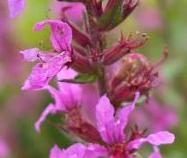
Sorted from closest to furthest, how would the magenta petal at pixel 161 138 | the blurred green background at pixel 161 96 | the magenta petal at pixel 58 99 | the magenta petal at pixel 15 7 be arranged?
the magenta petal at pixel 15 7 < the magenta petal at pixel 161 138 < the magenta petal at pixel 58 99 < the blurred green background at pixel 161 96

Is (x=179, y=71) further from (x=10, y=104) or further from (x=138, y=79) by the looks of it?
(x=138, y=79)

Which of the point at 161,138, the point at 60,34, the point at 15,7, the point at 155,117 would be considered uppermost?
the point at 15,7

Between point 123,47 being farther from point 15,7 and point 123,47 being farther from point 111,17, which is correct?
point 15,7

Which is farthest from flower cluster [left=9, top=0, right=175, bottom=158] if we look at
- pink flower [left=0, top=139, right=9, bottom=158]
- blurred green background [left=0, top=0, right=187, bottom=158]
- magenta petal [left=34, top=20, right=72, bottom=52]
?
pink flower [left=0, top=139, right=9, bottom=158]

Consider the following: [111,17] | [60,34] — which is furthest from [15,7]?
[111,17]

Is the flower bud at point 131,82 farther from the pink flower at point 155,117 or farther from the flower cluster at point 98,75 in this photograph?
the pink flower at point 155,117

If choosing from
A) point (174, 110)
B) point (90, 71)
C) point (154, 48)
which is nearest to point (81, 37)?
point (90, 71)

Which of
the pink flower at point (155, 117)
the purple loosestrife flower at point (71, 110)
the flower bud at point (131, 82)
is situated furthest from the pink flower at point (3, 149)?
the flower bud at point (131, 82)
